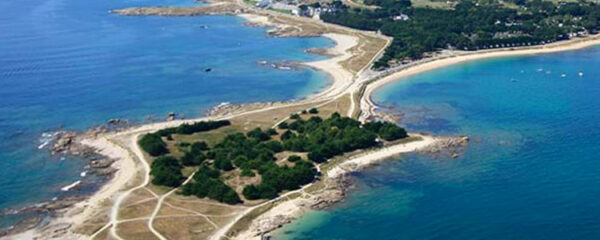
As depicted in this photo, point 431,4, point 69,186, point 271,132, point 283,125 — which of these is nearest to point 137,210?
point 69,186

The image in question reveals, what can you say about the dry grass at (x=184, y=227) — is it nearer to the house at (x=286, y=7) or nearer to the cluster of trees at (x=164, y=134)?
the cluster of trees at (x=164, y=134)

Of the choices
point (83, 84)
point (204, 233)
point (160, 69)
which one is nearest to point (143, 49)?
point (160, 69)

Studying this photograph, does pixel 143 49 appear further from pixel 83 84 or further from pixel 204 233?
pixel 204 233

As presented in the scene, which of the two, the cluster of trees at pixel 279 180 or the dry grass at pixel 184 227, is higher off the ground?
the cluster of trees at pixel 279 180

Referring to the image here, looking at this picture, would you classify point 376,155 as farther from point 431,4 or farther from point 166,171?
point 431,4

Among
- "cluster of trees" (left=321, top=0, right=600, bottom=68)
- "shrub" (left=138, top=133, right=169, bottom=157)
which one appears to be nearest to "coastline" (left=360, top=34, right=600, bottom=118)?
"cluster of trees" (left=321, top=0, right=600, bottom=68)

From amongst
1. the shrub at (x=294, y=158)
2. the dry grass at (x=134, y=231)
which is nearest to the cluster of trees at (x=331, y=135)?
the shrub at (x=294, y=158)
